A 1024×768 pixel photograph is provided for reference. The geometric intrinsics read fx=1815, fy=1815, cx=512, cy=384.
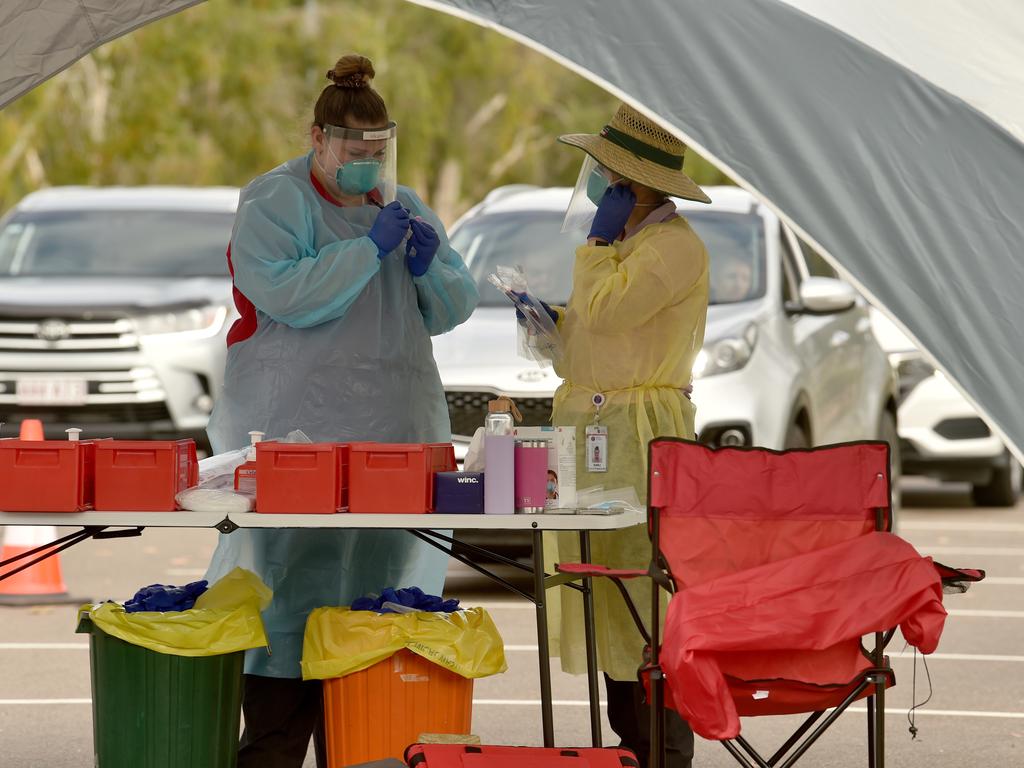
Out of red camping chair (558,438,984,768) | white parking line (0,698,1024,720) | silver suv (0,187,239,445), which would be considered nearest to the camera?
red camping chair (558,438,984,768)

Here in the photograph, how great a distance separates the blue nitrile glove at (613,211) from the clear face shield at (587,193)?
0.18 feet

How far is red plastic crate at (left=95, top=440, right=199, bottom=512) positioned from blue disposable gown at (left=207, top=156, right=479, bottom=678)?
2.25ft

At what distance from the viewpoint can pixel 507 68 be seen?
1257 inches

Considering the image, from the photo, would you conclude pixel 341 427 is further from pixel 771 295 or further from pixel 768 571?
pixel 771 295

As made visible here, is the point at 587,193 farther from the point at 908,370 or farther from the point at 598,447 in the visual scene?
the point at 908,370

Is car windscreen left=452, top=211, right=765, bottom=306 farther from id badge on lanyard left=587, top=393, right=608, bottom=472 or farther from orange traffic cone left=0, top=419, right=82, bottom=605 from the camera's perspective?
id badge on lanyard left=587, top=393, right=608, bottom=472

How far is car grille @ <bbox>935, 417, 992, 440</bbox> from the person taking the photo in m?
14.0

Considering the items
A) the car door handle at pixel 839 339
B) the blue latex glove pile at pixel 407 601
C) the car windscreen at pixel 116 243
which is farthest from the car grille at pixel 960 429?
the blue latex glove pile at pixel 407 601

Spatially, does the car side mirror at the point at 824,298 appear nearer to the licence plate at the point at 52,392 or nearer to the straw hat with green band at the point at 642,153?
the straw hat with green band at the point at 642,153

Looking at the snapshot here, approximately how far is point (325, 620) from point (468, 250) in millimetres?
5532

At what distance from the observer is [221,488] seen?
5.31m

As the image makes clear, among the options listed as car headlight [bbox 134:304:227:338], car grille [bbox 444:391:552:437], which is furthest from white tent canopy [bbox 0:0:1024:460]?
car headlight [bbox 134:304:227:338]

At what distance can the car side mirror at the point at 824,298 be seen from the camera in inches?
405

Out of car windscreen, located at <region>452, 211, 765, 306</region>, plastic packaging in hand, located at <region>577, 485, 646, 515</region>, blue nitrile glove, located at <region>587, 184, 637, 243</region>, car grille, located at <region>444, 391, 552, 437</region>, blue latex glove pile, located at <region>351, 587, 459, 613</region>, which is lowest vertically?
blue latex glove pile, located at <region>351, 587, 459, 613</region>
